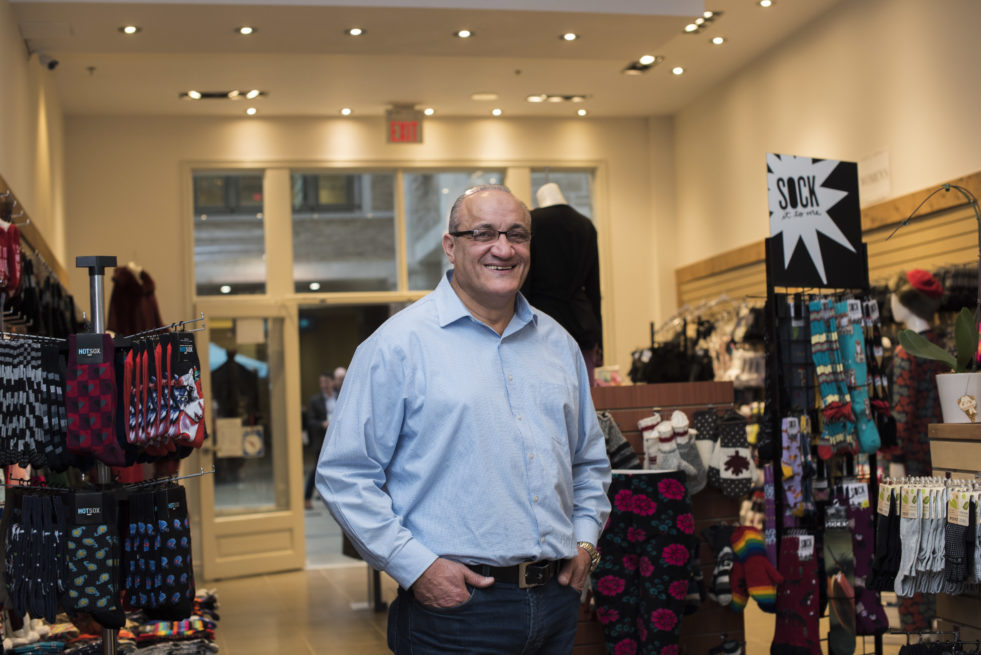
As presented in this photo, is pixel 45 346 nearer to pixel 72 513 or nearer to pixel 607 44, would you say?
pixel 72 513

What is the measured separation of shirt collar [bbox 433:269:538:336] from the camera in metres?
2.42

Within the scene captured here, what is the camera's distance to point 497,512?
7.50ft

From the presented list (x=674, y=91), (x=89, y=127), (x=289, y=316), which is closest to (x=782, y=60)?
(x=674, y=91)

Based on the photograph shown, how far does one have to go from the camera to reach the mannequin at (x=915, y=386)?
588cm

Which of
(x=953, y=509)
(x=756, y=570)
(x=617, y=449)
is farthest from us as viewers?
(x=617, y=449)

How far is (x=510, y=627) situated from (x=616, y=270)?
28.3ft

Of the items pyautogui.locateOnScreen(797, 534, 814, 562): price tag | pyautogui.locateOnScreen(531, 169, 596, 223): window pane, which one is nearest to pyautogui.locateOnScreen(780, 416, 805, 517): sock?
pyautogui.locateOnScreen(797, 534, 814, 562): price tag

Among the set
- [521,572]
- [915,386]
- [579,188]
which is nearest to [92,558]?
[521,572]

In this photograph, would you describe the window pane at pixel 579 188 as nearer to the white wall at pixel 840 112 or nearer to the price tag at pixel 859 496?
the white wall at pixel 840 112

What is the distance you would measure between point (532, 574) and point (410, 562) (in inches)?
11.0

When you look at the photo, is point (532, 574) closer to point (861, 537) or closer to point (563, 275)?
point (563, 275)

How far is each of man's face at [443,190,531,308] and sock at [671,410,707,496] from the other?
246 cm

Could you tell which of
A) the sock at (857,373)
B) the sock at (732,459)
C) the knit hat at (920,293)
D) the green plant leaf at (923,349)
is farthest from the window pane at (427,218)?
the green plant leaf at (923,349)

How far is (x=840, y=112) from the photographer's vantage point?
25.5 feet
